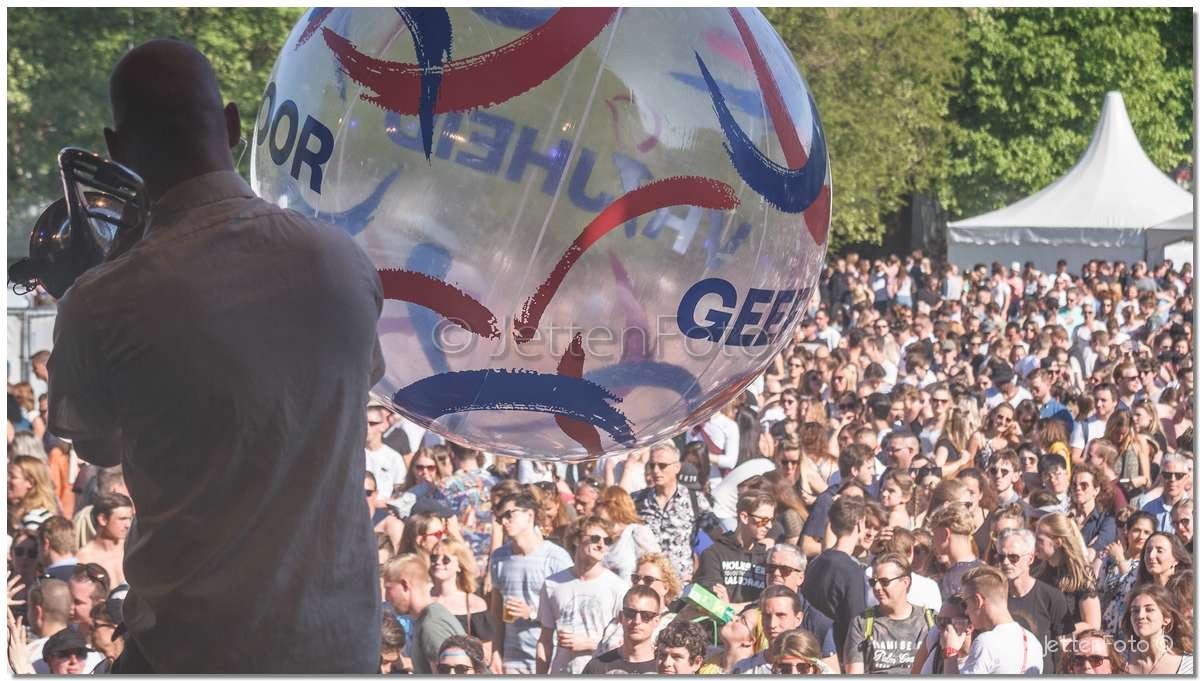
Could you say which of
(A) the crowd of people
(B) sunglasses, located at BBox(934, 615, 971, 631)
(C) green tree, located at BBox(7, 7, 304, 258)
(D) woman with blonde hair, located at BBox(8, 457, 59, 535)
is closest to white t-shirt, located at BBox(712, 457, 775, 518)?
(A) the crowd of people

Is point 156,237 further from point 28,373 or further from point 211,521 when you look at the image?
point 28,373

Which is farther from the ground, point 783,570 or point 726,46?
point 726,46

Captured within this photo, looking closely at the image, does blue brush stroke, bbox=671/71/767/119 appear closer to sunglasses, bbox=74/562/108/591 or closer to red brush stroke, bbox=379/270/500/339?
red brush stroke, bbox=379/270/500/339

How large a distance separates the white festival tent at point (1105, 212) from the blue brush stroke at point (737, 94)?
23.2 meters

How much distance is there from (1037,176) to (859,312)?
16876 millimetres

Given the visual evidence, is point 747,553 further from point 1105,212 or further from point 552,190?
point 1105,212

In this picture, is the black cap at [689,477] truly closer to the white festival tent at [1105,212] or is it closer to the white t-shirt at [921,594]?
the white t-shirt at [921,594]

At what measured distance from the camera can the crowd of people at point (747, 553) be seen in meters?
6.80

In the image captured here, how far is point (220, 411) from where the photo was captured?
7.41 feet

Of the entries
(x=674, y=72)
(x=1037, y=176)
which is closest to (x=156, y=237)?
(x=674, y=72)

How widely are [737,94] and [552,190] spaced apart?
393 mm

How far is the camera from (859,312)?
727 inches

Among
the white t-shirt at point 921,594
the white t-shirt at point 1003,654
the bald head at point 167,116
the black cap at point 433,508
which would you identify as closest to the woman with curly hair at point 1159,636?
the white t-shirt at point 1003,654

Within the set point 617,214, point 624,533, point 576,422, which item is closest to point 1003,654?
point 624,533
